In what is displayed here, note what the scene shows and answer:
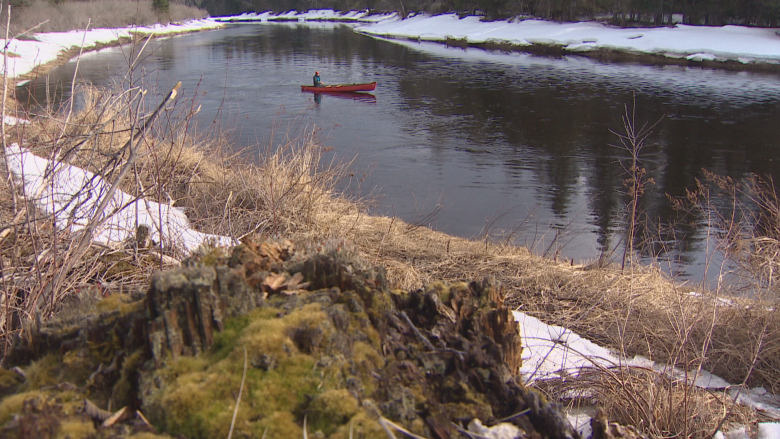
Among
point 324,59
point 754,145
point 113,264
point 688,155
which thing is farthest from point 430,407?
point 324,59

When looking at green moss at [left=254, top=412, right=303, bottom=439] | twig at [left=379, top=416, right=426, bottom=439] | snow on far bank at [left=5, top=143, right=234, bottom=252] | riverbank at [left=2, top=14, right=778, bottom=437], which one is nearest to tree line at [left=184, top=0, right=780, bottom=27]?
riverbank at [left=2, top=14, right=778, bottom=437]

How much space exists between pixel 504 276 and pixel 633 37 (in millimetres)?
38010

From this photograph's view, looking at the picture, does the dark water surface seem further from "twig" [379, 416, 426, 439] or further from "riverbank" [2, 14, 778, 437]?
"twig" [379, 416, 426, 439]

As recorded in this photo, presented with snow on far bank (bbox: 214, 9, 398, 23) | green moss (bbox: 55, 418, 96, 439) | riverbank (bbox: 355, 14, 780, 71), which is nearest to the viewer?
green moss (bbox: 55, 418, 96, 439)

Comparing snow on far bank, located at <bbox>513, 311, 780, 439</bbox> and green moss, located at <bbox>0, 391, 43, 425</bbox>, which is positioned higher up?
green moss, located at <bbox>0, 391, 43, 425</bbox>

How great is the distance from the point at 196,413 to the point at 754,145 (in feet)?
63.1

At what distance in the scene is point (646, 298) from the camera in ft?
15.9

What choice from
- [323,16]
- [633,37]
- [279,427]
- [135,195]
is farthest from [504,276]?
[323,16]

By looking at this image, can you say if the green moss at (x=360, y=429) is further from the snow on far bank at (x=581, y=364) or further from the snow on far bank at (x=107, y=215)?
the snow on far bank at (x=107, y=215)

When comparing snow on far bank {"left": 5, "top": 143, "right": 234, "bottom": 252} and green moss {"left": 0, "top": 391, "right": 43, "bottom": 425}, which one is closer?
green moss {"left": 0, "top": 391, "right": 43, "bottom": 425}

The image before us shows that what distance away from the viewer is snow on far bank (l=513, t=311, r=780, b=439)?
275cm

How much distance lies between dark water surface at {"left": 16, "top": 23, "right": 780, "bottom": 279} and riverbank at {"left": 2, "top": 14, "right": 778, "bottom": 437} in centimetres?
141

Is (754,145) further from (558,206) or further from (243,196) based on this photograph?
(243,196)

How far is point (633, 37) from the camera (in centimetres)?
3744
